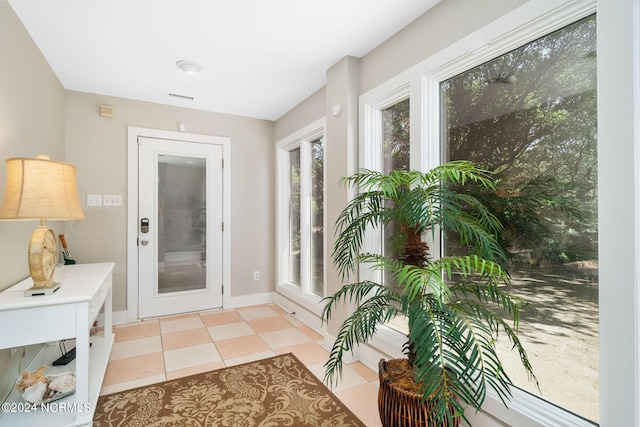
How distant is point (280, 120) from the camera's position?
13.3 feet

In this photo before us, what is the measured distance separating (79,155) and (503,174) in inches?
150

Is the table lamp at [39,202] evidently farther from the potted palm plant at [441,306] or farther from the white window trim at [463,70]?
the white window trim at [463,70]

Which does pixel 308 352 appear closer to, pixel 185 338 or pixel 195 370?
pixel 195 370

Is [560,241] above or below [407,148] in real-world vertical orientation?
below

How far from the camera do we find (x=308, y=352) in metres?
2.68

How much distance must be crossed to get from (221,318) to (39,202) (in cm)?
232

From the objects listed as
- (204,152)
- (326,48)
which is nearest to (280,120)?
(204,152)

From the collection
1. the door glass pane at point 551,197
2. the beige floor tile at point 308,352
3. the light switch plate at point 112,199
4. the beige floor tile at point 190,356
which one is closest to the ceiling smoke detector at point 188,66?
the light switch plate at point 112,199

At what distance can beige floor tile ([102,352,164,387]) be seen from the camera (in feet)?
7.41

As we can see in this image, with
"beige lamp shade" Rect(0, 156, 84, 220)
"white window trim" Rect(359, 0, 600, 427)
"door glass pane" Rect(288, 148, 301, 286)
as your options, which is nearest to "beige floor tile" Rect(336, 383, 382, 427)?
"white window trim" Rect(359, 0, 600, 427)

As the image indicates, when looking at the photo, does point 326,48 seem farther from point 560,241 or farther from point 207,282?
point 207,282

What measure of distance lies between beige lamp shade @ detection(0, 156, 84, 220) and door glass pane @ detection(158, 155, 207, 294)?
1838 millimetres

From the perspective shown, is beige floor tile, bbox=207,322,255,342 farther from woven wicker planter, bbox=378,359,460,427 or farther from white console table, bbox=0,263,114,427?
woven wicker planter, bbox=378,359,460,427

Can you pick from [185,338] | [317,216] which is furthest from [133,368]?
[317,216]
